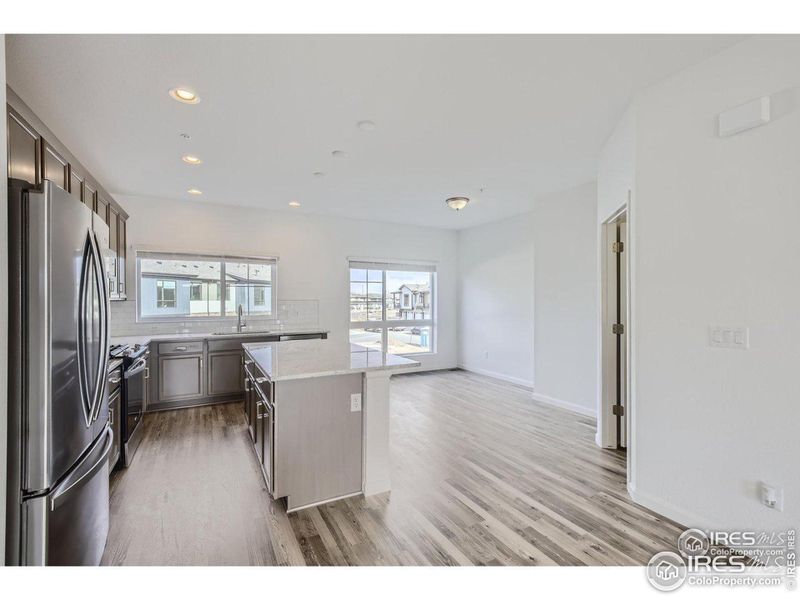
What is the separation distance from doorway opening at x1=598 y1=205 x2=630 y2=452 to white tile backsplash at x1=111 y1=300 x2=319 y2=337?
13.2 ft

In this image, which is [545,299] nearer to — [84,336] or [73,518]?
[84,336]

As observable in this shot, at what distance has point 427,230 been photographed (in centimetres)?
679

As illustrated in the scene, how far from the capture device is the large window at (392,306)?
20.5ft

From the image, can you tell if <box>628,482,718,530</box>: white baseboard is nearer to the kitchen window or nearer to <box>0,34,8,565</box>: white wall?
<box>0,34,8,565</box>: white wall

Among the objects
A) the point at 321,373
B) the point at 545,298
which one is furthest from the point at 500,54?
the point at 545,298

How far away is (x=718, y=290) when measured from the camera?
6.48ft

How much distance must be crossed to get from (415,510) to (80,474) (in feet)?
5.58

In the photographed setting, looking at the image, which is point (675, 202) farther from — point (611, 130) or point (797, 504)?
point (797, 504)

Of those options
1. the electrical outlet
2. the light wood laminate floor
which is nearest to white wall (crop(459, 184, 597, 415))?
the light wood laminate floor

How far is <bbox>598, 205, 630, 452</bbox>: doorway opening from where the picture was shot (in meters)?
3.19

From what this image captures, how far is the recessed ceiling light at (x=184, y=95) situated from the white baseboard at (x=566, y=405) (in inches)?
179

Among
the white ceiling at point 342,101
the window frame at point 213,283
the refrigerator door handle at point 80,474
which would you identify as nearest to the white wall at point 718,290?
the white ceiling at point 342,101

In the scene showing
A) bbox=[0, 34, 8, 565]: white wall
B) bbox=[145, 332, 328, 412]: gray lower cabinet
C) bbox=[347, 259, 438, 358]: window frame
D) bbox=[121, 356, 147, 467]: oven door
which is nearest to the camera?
bbox=[0, 34, 8, 565]: white wall

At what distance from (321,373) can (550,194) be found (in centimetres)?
370
